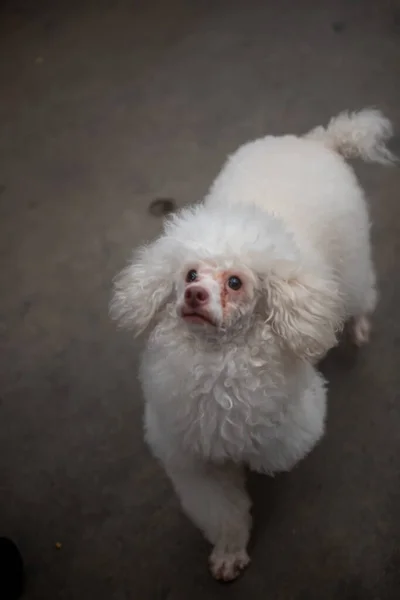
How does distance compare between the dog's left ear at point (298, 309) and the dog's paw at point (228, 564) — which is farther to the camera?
the dog's paw at point (228, 564)

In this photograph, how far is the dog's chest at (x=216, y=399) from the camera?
0.90 metres

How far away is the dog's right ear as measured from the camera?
946 millimetres

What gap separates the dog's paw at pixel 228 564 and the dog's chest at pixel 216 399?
27cm

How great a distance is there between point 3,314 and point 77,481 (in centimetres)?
52

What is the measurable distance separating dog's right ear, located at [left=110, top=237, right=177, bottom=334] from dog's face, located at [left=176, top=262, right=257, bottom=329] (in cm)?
5

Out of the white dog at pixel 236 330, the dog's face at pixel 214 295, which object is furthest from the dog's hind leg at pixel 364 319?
the dog's face at pixel 214 295

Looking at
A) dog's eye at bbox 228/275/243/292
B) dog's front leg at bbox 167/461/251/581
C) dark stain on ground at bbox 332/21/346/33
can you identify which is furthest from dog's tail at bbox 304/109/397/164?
dark stain on ground at bbox 332/21/346/33

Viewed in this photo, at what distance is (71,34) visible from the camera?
229cm

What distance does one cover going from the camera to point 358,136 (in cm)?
135

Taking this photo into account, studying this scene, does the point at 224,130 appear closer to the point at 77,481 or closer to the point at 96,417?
the point at 96,417

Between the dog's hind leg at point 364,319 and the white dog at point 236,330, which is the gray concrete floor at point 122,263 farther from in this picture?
the white dog at point 236,330

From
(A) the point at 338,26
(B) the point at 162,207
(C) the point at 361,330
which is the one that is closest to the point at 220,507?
(C) the point at 361,330

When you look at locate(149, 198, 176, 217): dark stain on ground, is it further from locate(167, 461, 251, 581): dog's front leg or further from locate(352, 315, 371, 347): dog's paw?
locate(167, 461, 251, 581): dog's front leg

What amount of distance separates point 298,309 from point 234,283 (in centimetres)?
10
